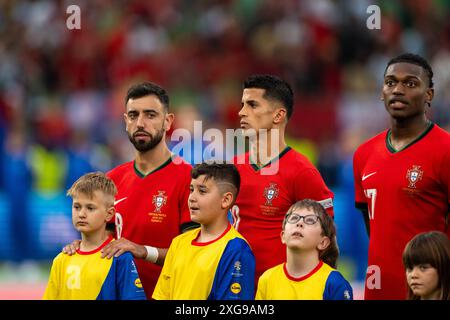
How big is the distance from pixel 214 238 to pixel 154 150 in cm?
82

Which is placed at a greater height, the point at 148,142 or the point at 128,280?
the point at 148,142

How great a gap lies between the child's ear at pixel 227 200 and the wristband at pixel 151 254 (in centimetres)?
49

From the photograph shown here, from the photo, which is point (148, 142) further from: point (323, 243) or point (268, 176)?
point (323, 243)

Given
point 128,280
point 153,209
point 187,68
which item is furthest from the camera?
point 187,68

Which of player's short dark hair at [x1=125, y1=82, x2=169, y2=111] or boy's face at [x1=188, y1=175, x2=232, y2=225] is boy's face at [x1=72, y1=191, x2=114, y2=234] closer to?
boy's face at [x1=188, y1=175, x2=232, y2=225]

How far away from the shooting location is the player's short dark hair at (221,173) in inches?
236

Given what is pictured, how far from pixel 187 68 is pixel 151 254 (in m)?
8.73

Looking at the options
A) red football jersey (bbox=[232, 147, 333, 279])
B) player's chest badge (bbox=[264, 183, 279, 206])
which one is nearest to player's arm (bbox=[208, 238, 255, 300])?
red football jersey (bbox=[232, 147, 333, 279])

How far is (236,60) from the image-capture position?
14680 millimetres

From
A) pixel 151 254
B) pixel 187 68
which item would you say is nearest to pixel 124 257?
pixel 151 254

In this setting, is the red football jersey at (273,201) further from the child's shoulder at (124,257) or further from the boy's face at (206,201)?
the child's shoulder at (124,257)

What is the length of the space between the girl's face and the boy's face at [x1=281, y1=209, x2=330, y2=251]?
52 cm

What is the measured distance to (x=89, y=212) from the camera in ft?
19.6
